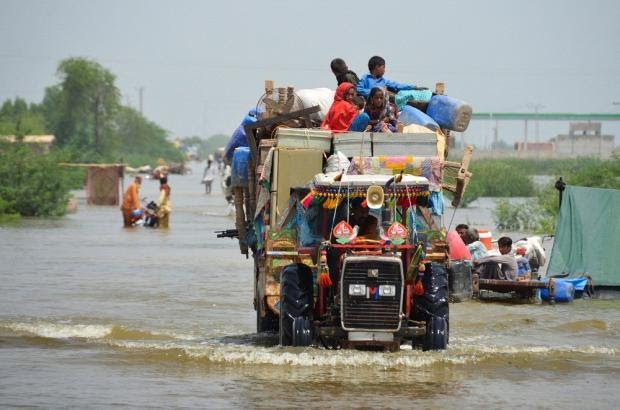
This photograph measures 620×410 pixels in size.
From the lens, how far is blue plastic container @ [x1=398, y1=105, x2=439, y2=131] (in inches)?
591

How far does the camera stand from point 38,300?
65.4 feet

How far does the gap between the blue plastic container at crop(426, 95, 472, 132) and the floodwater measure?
7.85 ft

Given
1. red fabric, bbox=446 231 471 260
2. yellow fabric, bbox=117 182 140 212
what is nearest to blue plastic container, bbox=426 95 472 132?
red fabric, bbox=446 231 471 260

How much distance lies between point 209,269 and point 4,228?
12.1 metres

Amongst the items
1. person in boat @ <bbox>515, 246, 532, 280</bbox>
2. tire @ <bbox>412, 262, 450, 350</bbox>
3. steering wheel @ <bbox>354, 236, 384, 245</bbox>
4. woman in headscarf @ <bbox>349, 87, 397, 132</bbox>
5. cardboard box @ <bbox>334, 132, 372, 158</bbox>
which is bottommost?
person in boat @ <bbox>515, 246, 532, 280</bbox>

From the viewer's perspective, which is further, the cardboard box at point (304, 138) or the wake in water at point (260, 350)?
the cardboard box at point (304, 138)

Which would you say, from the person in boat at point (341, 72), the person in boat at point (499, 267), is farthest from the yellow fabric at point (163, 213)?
the person in boat at point (341, 72)

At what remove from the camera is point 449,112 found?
15367 mm

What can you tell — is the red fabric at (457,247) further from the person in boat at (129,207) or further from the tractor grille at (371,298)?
the person in boat at (129,207)

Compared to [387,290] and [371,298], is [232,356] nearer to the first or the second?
[371,298]

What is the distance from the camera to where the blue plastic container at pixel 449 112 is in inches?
602

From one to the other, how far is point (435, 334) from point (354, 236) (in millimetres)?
1300

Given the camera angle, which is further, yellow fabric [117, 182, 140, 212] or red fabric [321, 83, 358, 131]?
yellow fabric [117, 182, 140, 212]

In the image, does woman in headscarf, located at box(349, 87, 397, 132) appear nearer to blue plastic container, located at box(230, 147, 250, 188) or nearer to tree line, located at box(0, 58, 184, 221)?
blue plastic container, located at box(230, 147, 250, 188)
